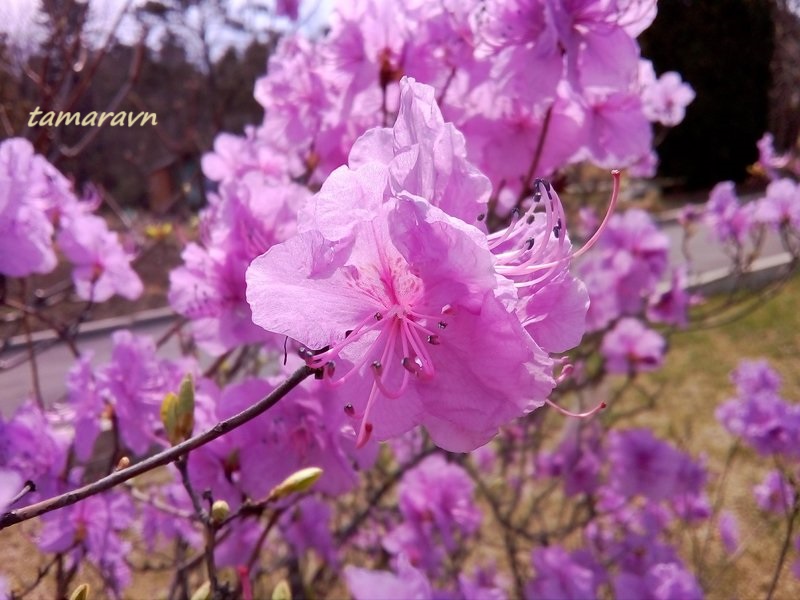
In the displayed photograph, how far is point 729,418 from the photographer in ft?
9.27

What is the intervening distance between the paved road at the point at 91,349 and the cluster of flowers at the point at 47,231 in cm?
229

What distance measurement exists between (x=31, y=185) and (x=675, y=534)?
297 cm

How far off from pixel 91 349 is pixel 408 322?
5798 mm

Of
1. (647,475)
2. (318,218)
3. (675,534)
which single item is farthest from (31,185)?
(675,534)

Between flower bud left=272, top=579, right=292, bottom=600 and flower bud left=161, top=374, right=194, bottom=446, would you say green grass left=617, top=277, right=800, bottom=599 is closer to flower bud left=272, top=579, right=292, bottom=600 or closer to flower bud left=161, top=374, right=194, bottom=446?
flower bud left=272, top=579, right=292, bottom=600

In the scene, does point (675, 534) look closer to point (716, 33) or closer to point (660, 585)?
point (660, 585)

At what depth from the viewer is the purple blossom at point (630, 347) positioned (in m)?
2.80

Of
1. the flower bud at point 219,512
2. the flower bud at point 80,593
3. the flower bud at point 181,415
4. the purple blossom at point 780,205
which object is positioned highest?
the flower bud at point 181,415

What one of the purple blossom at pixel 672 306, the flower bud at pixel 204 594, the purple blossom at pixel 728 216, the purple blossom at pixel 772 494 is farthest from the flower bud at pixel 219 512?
the purple blossom at pixel 728 216

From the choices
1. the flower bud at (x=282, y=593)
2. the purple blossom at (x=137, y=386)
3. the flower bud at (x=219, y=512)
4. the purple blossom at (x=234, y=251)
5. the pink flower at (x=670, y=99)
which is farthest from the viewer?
the pink flower at (x=670, y=99)

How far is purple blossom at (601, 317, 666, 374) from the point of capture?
2801 millimetres

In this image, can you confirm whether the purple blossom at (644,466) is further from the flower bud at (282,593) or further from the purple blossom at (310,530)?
the flower bud at (282,593)

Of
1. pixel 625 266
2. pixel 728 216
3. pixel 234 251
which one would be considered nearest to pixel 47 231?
pixel 234 251

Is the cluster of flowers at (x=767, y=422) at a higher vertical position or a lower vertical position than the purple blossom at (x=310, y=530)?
higher
